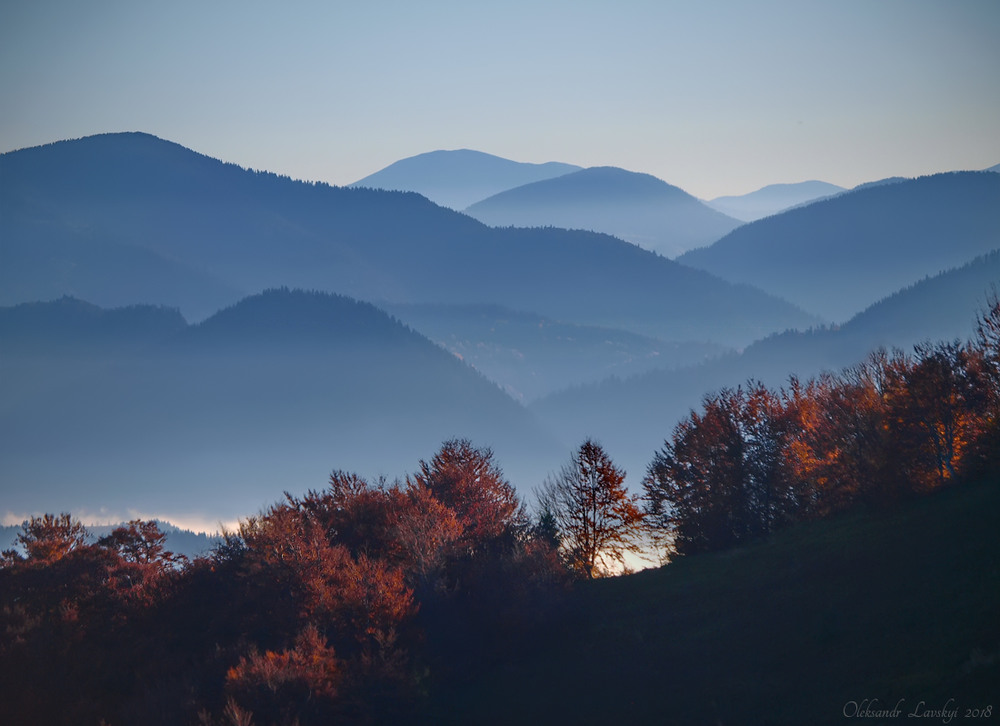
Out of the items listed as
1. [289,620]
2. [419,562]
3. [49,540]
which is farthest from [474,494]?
[49,540]

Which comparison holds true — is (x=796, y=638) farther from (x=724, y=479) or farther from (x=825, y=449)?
(x=825, y=449)

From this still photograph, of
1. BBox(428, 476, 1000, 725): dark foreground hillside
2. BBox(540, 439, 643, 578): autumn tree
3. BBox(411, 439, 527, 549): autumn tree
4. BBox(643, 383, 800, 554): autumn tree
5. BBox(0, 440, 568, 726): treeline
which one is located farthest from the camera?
BBox(540, 439, 643, 578): autumn tree

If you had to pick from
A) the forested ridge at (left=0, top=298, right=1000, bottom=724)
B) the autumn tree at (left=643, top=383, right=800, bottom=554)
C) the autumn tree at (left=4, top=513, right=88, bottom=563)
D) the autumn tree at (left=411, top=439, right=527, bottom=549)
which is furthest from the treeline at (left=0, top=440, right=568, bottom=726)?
the autumn tree at (left=643, top=383, right=800, bottom=554)

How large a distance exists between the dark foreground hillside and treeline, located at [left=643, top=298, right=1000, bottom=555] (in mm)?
4317

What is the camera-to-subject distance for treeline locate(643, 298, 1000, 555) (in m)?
56.4

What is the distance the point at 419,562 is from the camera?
5250cm

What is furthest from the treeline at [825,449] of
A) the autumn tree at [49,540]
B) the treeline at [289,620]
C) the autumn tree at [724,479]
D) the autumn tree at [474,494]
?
the autumn tree at [49,540]

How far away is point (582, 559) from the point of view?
215ft

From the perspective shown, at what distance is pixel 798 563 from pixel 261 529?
1156 inches

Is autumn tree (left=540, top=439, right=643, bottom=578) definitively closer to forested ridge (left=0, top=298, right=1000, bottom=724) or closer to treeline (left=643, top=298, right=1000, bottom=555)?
forested ridge (left=0, top=298, right=1000, bottom=724)

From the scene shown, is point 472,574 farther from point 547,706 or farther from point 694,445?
point 694,445

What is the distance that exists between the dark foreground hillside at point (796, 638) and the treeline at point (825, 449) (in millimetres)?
4317

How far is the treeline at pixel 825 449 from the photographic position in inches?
2221

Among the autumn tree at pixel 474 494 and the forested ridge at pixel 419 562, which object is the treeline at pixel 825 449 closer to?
the forested ridge at pixel 419 562
